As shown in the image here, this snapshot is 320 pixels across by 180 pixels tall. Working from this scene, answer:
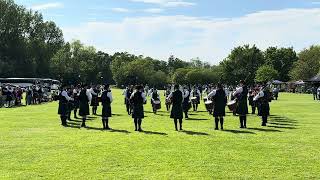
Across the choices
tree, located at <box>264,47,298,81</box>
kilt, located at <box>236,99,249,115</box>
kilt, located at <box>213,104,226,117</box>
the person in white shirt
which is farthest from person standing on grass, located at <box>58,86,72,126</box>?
tree, located at <box>264,47,298,81</box>

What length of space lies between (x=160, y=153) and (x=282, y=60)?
124423 millimetres

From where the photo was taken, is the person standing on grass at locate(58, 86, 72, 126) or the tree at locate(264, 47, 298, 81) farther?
the tree at locate(264, 47, 298, 81)

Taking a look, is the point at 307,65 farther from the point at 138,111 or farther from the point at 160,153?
the point at 160,153

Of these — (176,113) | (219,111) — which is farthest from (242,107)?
(176,113)

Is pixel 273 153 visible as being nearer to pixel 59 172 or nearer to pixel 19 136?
pixel 59 172

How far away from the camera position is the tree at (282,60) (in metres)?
133

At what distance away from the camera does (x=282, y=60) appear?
134 metres

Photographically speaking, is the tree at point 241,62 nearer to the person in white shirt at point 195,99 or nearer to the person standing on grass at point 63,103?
the person in white shirt at point 195,99

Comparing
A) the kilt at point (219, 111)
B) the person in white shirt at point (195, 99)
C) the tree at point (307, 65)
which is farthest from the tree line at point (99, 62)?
the kilt at point (219, 111)

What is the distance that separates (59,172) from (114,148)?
13.1 feet

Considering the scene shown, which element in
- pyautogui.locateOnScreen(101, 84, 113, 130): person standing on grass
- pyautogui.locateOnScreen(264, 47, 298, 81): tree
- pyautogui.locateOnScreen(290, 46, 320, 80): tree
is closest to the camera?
pyautogui.locateOnScreen(101, 84, 113, 130): person standing on grass

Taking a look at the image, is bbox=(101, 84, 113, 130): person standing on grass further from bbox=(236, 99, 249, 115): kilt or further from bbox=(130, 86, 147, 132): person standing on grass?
bbox=(236, 99, 249, 115): kilt

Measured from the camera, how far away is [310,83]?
3725 inches

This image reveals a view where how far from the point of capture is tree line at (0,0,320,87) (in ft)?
302
